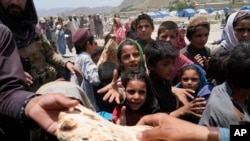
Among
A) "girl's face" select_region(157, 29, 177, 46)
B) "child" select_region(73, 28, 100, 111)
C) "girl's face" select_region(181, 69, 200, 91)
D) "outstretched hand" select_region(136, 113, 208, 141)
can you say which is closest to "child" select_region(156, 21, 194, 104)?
"girl's face" select_region(157, 29, 177, 46)

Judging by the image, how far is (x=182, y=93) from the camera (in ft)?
9.50

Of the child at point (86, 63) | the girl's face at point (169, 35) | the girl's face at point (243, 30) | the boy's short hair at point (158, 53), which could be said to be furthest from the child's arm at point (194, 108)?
the girl's face at point (169, 35)

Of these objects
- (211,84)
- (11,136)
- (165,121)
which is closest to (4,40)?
(11,136)

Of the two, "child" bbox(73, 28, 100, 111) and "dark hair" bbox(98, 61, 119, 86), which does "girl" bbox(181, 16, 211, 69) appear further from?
"child" bbox(73, 28, 100, 111)

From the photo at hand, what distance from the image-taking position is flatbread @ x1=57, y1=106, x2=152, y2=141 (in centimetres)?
121

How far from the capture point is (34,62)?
2.87 metres

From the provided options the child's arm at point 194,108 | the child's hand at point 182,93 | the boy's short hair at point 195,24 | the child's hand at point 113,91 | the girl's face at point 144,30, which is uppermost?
the boy's short hair at point 195,24

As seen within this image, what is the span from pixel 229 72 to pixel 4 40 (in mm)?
1208

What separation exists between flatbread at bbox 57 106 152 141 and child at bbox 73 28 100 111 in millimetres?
2003

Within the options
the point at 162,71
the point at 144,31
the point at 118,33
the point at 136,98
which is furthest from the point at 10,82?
the point at 118,33

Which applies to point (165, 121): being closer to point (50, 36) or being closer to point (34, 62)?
point (34, 62)

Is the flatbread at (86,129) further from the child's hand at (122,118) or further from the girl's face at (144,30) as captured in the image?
the girl's face at (144,30)

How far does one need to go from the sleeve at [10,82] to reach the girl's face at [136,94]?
1074 millimetres

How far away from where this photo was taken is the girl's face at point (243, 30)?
3.12 meters
